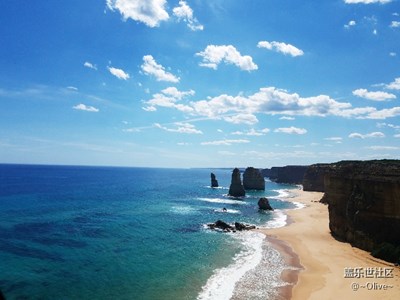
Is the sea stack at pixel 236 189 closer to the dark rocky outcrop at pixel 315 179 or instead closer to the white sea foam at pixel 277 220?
the white sea foam at pixel 277 220

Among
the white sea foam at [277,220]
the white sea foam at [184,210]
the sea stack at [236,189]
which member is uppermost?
the sea stack at [236,189]

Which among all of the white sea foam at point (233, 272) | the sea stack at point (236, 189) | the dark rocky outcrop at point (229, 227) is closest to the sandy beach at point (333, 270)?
the white sea foam at point (233, 272)

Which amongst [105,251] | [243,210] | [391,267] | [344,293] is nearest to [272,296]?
[344,293]

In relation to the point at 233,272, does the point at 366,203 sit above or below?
above

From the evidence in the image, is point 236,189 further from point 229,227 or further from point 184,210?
point 229,227

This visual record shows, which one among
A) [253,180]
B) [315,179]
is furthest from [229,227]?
[315,179]

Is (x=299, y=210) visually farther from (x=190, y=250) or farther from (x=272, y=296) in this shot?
(x=272, y=296)
